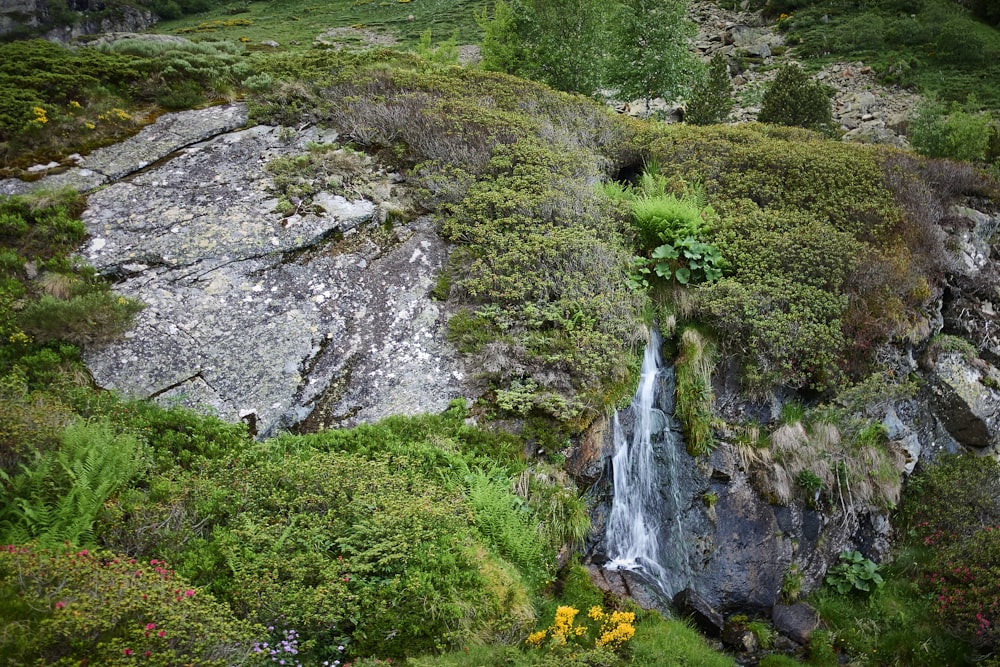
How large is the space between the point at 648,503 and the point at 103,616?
679cm

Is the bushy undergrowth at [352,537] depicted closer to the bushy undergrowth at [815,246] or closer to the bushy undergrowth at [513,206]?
the bushy undergrowth at [513,206]

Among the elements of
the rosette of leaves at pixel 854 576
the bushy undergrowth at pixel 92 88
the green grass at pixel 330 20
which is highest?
the green grass at pixel 330 20

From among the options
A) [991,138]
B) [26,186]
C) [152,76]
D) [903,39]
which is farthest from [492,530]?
[903,39]

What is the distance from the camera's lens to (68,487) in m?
5.75

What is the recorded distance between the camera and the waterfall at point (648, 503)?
27.7ft

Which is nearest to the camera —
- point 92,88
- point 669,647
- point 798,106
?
point 669,647

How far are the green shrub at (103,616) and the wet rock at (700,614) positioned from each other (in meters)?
5.79

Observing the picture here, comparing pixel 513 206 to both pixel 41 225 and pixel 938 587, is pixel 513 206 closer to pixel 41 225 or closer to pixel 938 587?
pixel 41 225

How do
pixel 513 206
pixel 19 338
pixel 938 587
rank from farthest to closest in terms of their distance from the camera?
pixel 513 206
pixel 938 587
pixel 19 338

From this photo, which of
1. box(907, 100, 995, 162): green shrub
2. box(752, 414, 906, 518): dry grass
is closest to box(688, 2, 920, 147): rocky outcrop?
box(907, 100, 995, 162): green shrub

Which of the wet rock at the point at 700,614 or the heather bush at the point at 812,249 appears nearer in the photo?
the wet rock at the point at 700,614

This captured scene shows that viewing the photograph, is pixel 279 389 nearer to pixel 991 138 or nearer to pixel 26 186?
pixel 26 186

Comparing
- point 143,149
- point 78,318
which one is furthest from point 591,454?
point 143,149

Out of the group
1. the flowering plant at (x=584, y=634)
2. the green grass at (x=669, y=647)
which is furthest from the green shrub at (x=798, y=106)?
the flowering plant at (x=584, y=634)
